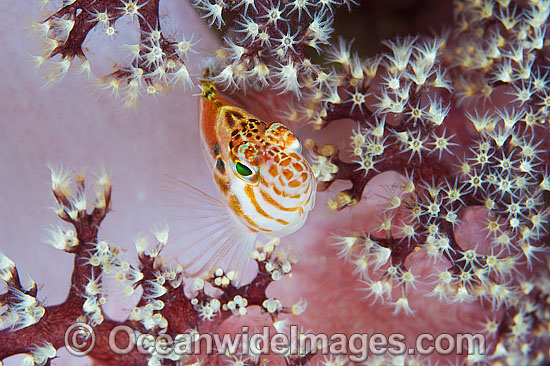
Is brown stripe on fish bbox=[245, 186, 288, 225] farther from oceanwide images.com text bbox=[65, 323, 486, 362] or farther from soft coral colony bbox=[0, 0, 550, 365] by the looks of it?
oceanwide images.com text bbox=[65, 323, 486, 362]

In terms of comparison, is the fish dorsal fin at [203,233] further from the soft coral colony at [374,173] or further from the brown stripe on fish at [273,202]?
the brown stripe on fish at [273,202]

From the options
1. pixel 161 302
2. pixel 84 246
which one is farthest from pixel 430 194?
pixel 84 246

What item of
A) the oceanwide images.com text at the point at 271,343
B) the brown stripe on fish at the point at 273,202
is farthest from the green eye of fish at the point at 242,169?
the oceanwide images.com text at the point at 271,343

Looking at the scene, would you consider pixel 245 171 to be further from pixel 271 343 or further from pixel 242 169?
pixel 271 343

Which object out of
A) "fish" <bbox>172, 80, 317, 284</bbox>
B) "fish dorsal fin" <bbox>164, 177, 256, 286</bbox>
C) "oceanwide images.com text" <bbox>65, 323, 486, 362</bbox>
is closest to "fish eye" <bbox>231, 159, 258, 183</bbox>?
"fish" <bbox>172, 80, 317, 284</bbox>

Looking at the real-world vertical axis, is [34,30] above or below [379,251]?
above

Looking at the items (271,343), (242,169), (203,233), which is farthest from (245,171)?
(271,343)

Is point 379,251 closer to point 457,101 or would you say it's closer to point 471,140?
point 471,140
